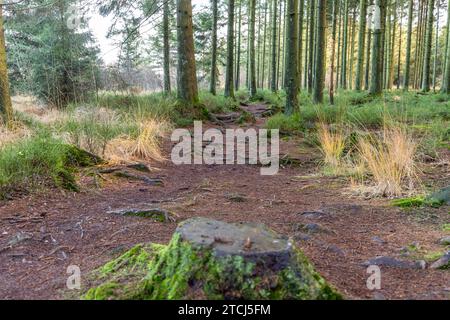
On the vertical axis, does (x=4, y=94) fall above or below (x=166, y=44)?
below

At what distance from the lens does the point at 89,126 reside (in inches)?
242

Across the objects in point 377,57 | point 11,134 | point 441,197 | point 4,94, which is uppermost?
point 377,57

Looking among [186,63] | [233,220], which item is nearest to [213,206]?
[233,220]

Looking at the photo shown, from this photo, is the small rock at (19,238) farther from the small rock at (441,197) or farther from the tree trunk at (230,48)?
the tree trunk at (230,48)

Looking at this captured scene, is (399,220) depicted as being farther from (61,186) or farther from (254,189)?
(61,186)

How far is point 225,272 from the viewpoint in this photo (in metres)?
1.72

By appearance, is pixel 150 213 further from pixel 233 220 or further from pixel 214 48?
pixel 214 48

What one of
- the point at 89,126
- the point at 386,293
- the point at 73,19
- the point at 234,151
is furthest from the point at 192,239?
the point at 73,19

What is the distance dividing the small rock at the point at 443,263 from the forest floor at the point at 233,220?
0.06 meters

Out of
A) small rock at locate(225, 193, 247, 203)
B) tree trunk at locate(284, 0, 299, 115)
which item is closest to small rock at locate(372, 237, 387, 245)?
small rock at locate(225, 193, 247, 203)

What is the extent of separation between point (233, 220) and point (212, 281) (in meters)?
1.92

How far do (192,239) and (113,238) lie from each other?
1.51 metres

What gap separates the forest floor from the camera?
→ 2.43 metres

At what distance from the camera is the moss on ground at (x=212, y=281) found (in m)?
1.72
